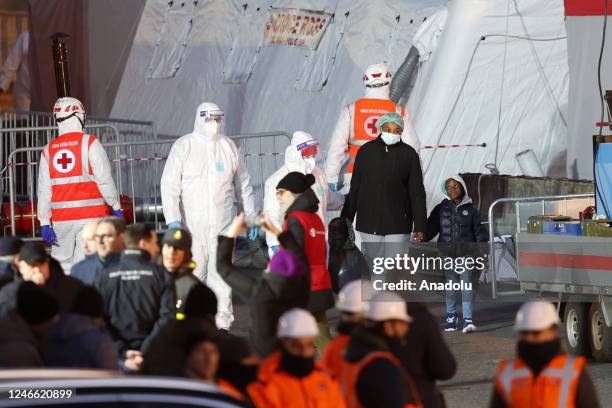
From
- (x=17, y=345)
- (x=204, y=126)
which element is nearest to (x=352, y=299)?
(x=17, y=345)

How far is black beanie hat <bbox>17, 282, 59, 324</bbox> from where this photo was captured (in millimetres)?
8047

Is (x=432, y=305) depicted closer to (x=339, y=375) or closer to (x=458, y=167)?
(x=458, y=167)

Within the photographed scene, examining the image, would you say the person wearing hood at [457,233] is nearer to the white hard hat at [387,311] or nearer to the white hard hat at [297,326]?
the white hard hat at [387,311]

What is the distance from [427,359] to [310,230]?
3209mm

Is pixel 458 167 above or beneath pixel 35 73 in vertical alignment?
beneath

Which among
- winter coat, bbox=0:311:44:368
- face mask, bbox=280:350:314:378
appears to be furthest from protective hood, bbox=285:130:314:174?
face mask, bbox=280:350:314:378

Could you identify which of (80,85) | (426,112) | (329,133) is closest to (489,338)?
(426,112)

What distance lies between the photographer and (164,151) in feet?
70.8

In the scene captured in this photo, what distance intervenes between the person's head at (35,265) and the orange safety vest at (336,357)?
7.72 ft

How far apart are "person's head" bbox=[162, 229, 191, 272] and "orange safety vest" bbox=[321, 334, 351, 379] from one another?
1947mm

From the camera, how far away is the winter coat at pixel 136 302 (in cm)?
911

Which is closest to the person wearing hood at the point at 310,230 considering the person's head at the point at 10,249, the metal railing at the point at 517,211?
the person's head at the point at 10,249

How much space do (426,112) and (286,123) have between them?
283cm

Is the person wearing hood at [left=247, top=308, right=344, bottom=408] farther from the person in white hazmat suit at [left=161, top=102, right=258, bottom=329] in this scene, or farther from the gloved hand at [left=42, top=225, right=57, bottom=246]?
the gloved hand at [left=42, top=225, right=57, bottom=246]
